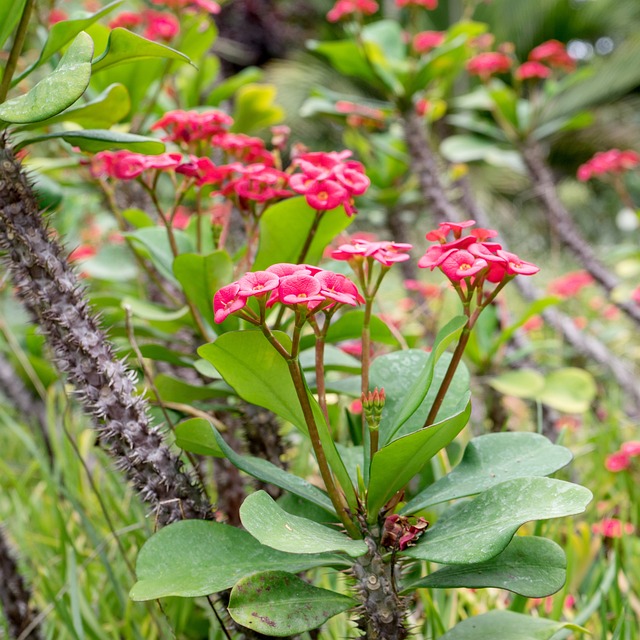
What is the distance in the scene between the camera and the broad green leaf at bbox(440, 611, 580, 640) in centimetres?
69

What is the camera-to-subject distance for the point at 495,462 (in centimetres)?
75

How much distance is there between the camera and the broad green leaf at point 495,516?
572 millimetres

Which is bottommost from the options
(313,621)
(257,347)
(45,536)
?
(45,536)

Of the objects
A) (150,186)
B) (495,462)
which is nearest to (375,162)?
(150,186)

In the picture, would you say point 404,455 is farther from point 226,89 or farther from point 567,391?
point 226,89

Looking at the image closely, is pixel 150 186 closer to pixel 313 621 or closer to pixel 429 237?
pixel 429 237

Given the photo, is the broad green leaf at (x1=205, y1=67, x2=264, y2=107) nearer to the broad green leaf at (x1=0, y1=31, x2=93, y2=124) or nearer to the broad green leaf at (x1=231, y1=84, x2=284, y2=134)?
the broad green leaf at (x1=231, y1=84, x2=284, y2=134)

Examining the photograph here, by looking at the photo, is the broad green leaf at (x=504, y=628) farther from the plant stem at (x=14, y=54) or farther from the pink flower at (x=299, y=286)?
the plant stem at (x=14, y=54)

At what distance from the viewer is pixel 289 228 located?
89cm

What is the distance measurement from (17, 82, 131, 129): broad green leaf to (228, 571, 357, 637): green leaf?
0.58m

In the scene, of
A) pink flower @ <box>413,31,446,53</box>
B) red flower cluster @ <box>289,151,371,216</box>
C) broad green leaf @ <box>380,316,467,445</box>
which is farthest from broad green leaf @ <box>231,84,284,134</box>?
broad green leaf @ <box>380,316,467,445</box>

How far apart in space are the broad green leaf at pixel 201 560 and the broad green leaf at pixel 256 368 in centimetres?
14

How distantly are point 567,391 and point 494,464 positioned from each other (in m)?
1.03

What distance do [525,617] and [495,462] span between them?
173 mm
